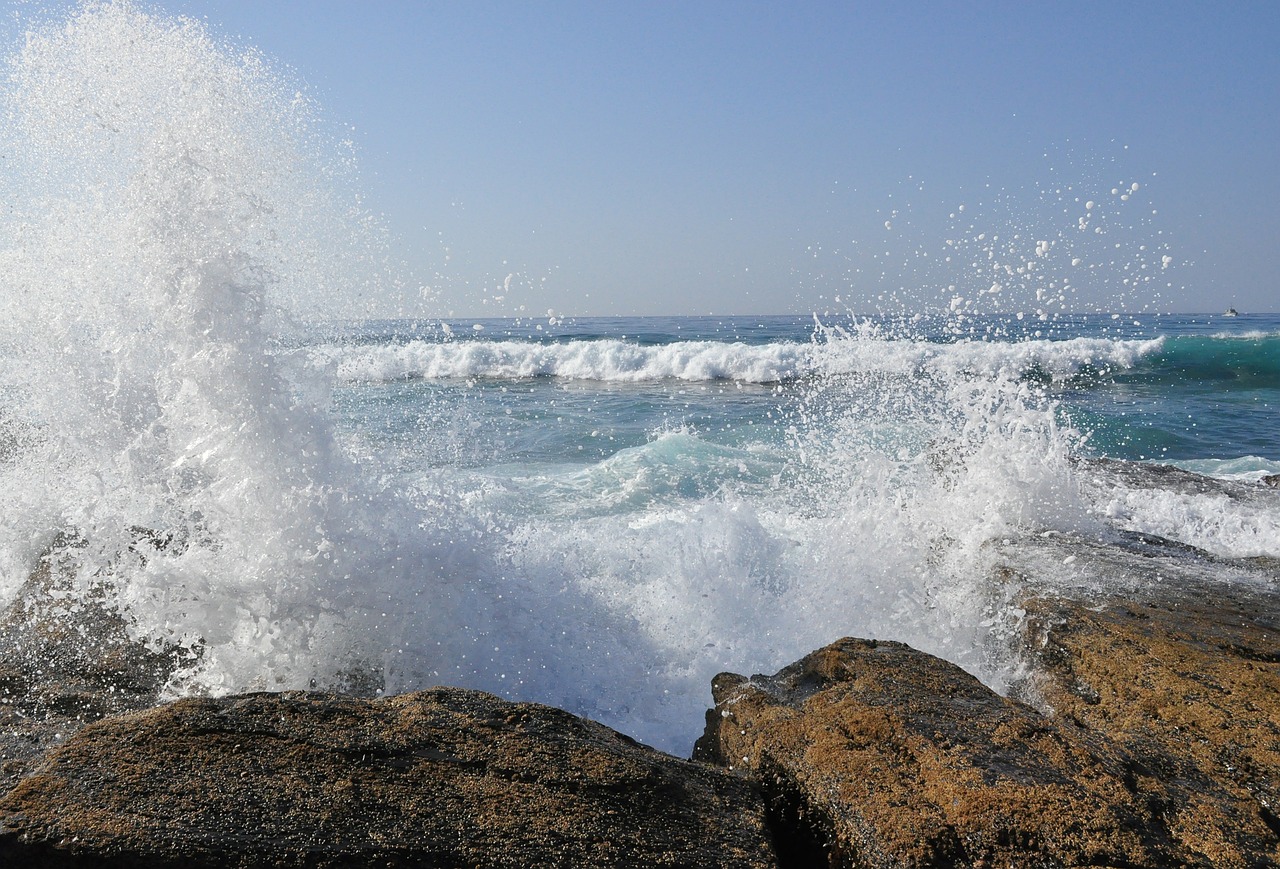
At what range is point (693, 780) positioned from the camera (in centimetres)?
212

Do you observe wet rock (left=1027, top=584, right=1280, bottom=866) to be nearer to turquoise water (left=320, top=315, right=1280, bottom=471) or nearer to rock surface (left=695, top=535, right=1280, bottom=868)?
rock surface (left=695, top=535, right=1280, bottom=868)

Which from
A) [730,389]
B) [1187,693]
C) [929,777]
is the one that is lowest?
[730,389]

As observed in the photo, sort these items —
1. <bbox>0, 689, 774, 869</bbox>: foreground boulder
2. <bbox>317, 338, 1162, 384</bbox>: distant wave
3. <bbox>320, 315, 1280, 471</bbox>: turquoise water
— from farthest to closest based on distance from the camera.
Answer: <bbox>317, 338, 1162, 384</bbox>: distant wave
<bbox>320, 315, 1280, 471</bbox>: turquoise water
<bbox>0, 689, 774, 869</bbox>: foreground boulder

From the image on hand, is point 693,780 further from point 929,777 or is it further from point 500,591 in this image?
point 500,591

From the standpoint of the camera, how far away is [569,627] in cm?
442

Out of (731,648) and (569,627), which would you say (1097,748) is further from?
(569,627)

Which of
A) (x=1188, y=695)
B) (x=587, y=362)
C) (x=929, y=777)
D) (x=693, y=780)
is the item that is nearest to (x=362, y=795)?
(x=693, y=780)

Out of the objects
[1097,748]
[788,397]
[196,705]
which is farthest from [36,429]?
[788,397]

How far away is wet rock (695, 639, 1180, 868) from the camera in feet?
5.98

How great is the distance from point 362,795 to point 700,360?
2224 cm

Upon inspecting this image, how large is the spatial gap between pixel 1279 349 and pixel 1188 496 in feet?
67.3

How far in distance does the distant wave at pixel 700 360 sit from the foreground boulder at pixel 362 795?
60.4ft

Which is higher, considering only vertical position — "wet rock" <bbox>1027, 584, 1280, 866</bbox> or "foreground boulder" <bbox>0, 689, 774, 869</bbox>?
"foreground boulder" <bbox>0, 689, 774, 869</bbox>

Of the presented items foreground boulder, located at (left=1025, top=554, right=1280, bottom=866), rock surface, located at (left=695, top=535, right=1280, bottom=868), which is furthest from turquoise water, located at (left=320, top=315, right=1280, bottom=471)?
rock surface, located at (left=695, top=535, right=1280, bottom=868)
